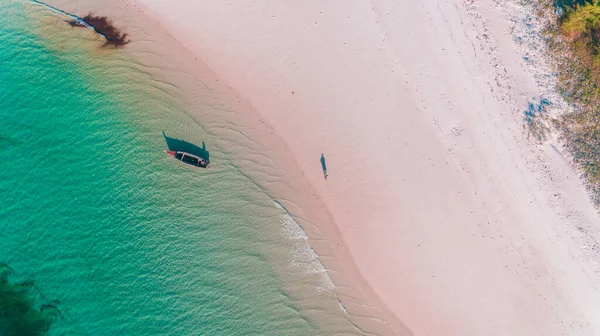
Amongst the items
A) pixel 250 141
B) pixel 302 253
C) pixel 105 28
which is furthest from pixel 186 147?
pixel 302 253

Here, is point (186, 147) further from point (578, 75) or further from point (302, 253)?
point (578, 75)

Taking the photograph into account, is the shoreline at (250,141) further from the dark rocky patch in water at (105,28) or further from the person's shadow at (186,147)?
the person's shadow at (186,147)

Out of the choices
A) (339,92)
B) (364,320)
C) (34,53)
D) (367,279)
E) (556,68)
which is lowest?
(364,320)

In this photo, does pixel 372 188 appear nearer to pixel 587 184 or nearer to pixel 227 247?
pixel 227 247

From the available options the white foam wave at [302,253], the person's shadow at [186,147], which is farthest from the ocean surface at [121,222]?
the person's shadow at [186,147]

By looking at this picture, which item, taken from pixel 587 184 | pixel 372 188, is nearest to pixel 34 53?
pixel 372 188
